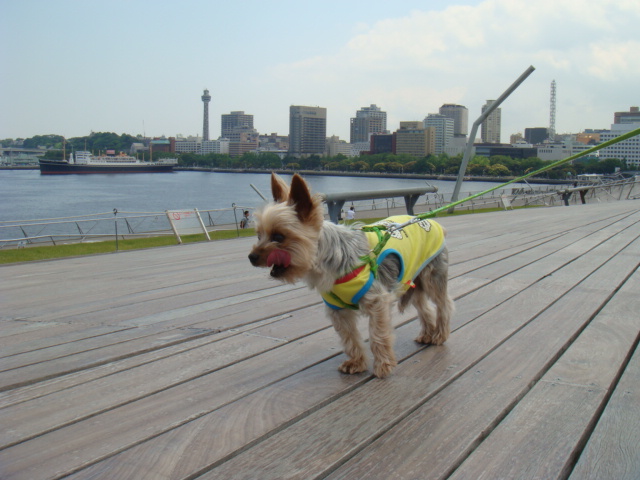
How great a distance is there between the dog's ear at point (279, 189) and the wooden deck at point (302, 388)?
34.6 inches

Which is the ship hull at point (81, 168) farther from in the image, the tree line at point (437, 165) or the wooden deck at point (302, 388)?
the wooden deck at point (302, 388)

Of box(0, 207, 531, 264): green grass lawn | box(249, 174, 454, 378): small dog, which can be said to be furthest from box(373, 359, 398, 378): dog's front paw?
box(0, 207, 531, 264): green grass lawn

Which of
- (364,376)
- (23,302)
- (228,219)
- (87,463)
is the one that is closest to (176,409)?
(87,463)

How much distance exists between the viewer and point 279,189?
2.97 meters

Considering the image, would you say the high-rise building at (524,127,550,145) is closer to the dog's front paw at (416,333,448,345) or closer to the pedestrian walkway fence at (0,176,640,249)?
the pedestrian walkway fence at (0,176,640,249)

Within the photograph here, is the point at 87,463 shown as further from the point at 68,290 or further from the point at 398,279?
the point at 68,290

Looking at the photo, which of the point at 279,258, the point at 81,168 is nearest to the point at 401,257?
the point at 279,258

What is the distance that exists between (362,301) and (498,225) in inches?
336

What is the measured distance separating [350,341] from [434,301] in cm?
78

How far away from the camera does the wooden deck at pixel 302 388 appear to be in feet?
6.66

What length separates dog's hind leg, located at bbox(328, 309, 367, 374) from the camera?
3004mm

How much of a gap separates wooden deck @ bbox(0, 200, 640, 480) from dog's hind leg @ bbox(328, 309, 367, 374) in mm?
77

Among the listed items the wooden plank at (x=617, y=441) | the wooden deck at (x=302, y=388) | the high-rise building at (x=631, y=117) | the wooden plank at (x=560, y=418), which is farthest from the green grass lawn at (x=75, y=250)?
the high-rise building at (x=631, y=117)

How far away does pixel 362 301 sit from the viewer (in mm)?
3014
